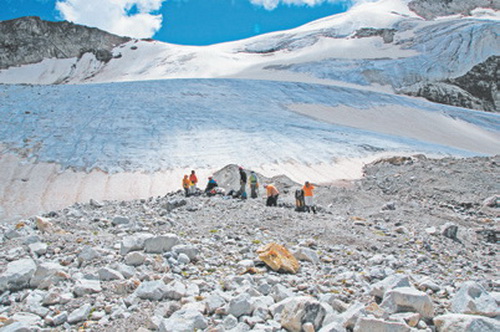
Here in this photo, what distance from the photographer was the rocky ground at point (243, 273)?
12.0 feet

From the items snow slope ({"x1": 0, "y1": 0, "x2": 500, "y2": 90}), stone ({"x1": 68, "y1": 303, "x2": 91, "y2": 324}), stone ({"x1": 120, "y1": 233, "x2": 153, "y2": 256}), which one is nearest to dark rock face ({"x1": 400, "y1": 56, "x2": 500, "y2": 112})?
snow slope ({"x1": 0, "y1": 0, "x2": 500, "y2": 90})

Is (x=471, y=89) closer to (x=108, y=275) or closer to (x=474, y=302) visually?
(x=474, y=302)

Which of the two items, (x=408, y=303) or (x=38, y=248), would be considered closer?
(x=408, y=303)

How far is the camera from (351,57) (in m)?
54.1

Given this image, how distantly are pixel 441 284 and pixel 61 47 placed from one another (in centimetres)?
9037

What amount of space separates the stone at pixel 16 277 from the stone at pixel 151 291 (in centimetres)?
142

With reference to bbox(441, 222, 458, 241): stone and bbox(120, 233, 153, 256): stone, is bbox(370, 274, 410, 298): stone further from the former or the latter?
bbox(441, 222, 458, 241): stone

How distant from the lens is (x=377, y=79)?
48.6m

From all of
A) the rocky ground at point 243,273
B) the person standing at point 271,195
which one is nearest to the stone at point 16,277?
the rocky ground at point 243,273

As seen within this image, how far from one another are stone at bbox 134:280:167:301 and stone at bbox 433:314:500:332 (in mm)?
2774

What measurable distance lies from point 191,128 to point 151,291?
18.1 m

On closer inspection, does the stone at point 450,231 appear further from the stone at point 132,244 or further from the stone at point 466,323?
the stone at point 132,244

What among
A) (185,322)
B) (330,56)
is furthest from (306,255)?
(330,56)

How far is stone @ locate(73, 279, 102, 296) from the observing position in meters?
4.23
